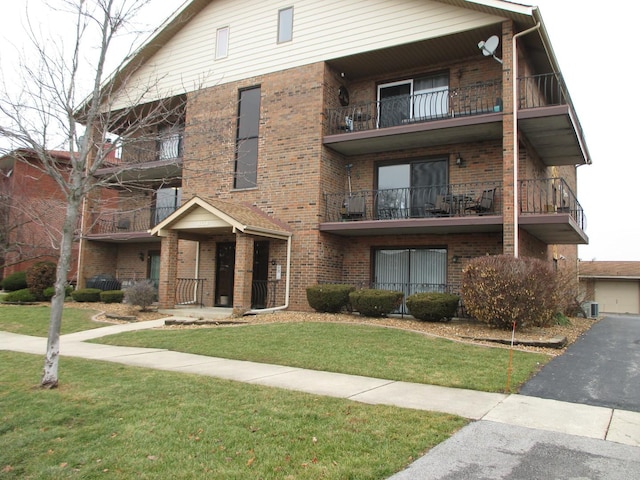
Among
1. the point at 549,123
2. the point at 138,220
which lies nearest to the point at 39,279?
the point at 138,220

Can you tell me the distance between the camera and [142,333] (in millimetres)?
11477

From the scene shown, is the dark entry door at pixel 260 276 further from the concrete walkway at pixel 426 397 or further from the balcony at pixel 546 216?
the balcony at pixel 546 216

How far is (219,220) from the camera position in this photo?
1439 centimetres

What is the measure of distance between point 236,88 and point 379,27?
5.40 metres

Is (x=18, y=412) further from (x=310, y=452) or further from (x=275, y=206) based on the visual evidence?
(x=275, y=206)

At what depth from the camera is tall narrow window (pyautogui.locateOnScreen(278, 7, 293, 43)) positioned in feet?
54.5

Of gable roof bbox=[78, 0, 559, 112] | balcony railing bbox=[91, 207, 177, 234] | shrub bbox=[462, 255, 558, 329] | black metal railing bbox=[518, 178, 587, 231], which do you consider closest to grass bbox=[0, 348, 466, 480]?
shrub bbox=[462, 255, 558, 329]

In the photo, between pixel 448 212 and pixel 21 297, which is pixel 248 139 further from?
pixel 21 297

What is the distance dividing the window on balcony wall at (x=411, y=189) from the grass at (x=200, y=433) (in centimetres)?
984

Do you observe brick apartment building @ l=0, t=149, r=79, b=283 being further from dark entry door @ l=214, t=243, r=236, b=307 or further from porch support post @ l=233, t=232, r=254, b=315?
porch support post @ l=233, t=232, r=254, b=315

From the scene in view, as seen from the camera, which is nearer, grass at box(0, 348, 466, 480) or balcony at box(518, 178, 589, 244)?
grass at box(0, 348, 466, 480)

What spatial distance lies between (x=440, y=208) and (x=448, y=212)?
17.0 inches

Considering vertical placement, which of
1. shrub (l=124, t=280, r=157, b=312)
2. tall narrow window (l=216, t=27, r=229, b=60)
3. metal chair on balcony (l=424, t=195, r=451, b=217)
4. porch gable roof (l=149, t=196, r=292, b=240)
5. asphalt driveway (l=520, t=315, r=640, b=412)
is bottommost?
asphalt driveway (l=520, t=315, r=640, b=412)

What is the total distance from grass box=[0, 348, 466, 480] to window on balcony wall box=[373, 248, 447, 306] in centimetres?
964
